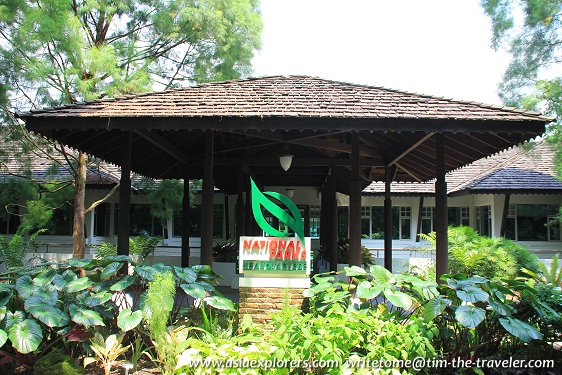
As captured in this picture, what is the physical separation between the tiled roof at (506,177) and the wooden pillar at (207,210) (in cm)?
1169

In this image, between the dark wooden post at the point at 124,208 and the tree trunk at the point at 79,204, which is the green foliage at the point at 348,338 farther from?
the tree trunk at the point at 79,204

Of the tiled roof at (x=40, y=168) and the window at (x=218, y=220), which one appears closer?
the tiled roof at (x=40, y=168)

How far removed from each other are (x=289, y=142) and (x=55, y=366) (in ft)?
17.4

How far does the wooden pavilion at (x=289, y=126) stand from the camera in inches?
260

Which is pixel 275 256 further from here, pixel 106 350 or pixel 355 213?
pixel 106 350

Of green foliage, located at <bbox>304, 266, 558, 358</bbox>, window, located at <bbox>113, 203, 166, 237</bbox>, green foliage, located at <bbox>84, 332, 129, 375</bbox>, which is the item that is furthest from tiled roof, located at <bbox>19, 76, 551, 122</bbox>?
window, located at <bbox>113, 203, 166, 237</bbox>

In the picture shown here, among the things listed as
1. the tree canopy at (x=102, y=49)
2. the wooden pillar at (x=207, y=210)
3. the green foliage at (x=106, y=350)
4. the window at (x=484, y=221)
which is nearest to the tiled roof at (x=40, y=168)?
the tree canopy at (x=102, y=49)

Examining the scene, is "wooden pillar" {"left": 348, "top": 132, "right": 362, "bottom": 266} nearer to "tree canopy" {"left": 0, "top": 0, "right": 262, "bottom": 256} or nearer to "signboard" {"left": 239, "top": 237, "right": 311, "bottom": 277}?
"signboard" {"left": 239, "top": 237, "right": 311, "bottom": 277}

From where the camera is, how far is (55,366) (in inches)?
192

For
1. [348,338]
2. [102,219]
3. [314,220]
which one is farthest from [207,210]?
[102,219]

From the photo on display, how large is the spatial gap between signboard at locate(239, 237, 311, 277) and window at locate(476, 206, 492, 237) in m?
13.9

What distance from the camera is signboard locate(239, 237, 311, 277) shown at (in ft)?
20.6

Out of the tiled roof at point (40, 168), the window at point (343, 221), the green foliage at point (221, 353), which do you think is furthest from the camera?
the window at point (343, 221)

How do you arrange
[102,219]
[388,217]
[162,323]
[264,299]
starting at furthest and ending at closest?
[102,219] → [388,217] → [264,299] → [162,323]
